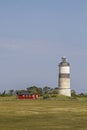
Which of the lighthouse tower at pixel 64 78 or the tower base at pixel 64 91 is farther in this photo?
the lighthouse tower at pixel 64 78

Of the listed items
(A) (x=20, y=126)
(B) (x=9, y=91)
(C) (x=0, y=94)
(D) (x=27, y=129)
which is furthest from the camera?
(B) (x=9, y=91)

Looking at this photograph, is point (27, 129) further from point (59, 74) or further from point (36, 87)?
point (36, 87)

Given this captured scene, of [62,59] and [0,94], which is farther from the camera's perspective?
[0,94]

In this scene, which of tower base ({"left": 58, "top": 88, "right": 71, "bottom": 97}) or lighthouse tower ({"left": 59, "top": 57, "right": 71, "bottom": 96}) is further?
lighthouse tower ({"left": 59, "top": 57, "right": 71, "bottom": 96})

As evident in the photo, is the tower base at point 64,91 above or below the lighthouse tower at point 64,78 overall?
below

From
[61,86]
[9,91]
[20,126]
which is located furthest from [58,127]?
[9,91]

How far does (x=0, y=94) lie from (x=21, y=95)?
16.9 metres

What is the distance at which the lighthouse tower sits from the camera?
102 metres

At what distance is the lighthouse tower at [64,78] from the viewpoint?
10219cm

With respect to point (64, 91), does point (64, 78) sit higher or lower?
higher

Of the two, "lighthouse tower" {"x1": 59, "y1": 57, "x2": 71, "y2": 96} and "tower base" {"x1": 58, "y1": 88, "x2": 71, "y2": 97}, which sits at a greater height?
"lighthouse tower" {"x1": 59, "y1": 57, "x2": 71, "y2": 96}

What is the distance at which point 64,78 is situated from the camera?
104m

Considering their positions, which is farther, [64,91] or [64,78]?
[64,78]

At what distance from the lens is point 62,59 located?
362ft
